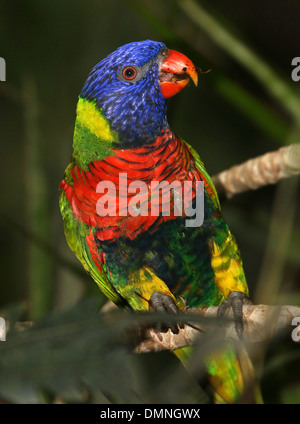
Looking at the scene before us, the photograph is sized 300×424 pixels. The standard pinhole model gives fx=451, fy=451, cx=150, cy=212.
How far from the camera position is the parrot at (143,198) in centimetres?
102

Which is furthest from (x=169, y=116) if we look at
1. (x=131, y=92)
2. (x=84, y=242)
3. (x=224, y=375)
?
(x=224, y=375)

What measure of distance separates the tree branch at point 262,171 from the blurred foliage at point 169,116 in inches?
3.3

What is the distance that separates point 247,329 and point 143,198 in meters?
0.37

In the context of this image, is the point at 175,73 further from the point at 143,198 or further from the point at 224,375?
the point at 224,375

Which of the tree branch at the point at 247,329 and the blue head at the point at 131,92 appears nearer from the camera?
the tree branch at the point at 247,329

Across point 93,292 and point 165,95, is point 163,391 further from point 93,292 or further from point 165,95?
point 93,292

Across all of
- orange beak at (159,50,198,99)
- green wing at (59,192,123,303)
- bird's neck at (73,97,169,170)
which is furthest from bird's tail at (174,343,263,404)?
orange beak at (159,50,198,99)

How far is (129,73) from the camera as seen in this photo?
1.02 m

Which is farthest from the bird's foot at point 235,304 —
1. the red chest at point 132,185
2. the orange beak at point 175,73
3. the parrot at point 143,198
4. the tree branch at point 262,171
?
the orange beak at point 175,73

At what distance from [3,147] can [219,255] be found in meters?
1.69

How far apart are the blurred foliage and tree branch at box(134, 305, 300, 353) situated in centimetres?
19

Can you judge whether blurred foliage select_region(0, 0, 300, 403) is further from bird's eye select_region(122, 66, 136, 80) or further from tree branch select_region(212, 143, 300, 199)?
bird's eye select_region(122, 66, 136, 80)

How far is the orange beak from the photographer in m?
0.97

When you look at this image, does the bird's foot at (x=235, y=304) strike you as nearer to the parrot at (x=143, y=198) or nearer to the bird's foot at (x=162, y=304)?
the parrot at (x=143, y=198)
